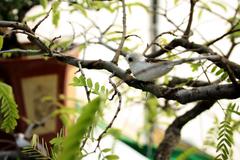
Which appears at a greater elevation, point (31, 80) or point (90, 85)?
point (31, 80)

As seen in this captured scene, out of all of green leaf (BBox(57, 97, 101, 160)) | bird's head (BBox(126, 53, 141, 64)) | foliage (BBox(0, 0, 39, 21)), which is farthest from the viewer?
foliage (BBox(0, 0, 39, 21))

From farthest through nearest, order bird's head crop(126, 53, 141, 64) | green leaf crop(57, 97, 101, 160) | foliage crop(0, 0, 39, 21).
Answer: foliage crop(0, 0, 39, 21)
bird's head crop(126, 53, 141, 64)
green leaf crop(57, 97, 101, 160)

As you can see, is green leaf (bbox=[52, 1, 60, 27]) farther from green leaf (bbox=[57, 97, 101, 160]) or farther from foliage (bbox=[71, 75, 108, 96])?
green leaf (bbox=[57, 97, 101, 160])

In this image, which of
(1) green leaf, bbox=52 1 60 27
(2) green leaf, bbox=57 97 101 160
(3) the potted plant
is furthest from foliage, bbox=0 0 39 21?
(2) green leaf, bbox=57 97 101 160

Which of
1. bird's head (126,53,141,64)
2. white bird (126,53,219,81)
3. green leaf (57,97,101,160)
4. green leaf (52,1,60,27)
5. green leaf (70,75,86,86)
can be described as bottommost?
green leaf (57,97,101,160)

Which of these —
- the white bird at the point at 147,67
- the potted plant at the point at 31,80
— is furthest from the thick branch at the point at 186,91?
the potted plant at the point at 31,80

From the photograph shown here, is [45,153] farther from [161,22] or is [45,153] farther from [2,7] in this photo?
[161,22]

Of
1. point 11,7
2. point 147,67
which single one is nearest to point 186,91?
point 147,67

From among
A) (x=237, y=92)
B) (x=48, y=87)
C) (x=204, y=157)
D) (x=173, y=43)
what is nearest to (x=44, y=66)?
(x=48, y=87)

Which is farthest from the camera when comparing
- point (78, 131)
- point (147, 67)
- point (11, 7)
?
point (11, 7)

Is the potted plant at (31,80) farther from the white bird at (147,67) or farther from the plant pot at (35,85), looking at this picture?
the white bird at (147,67)

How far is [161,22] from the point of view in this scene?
1254mm

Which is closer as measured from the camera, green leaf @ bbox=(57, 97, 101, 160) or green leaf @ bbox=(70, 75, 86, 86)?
green leaf @ bbox=(57, 97, 101, 160)

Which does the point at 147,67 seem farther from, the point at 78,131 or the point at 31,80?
the point at 31,80
